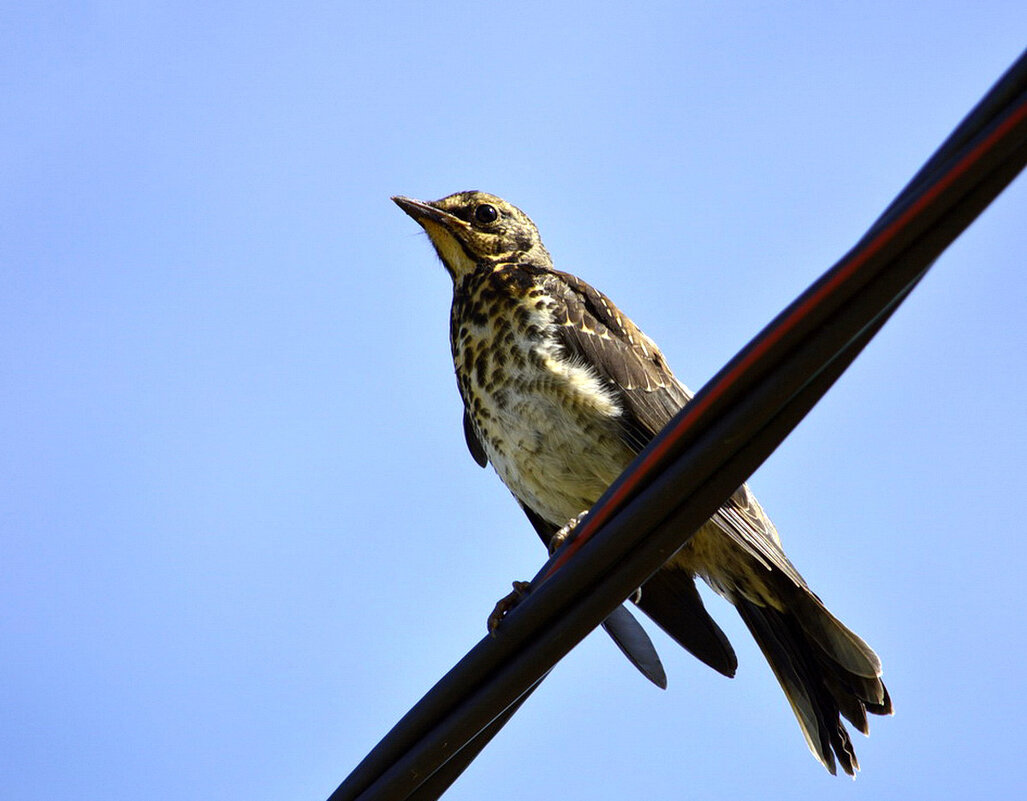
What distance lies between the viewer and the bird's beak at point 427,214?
6.66m

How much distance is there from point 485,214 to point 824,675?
3053 mm

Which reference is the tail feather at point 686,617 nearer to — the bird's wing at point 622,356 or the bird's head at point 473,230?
the bird's wing at point 622,356

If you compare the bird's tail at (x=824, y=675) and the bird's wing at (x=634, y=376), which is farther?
the bird's wing at (x=634, y=376)

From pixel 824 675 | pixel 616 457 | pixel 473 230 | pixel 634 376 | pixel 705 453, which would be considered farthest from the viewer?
pixel 473 230

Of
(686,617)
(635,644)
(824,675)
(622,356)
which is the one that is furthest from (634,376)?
(824,675)

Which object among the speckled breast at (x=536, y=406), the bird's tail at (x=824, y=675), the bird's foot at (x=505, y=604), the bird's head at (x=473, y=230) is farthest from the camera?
the bird's head at (x=473, y=230)

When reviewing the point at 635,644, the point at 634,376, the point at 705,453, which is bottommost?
the point at 705,453

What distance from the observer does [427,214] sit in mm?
6707

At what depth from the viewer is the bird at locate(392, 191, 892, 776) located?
4766mm

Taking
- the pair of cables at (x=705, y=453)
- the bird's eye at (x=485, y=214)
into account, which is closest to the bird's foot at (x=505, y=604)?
the pair of cables at (x=705, y=453)

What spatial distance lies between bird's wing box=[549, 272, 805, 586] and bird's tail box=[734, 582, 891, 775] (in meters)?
0.17

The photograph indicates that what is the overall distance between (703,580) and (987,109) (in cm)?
381

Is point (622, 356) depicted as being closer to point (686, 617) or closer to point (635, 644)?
point (686, 617)

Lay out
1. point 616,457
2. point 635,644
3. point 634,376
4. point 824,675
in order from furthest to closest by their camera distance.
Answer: point 634,376
point 616,457
point 635,644
point 824,675
